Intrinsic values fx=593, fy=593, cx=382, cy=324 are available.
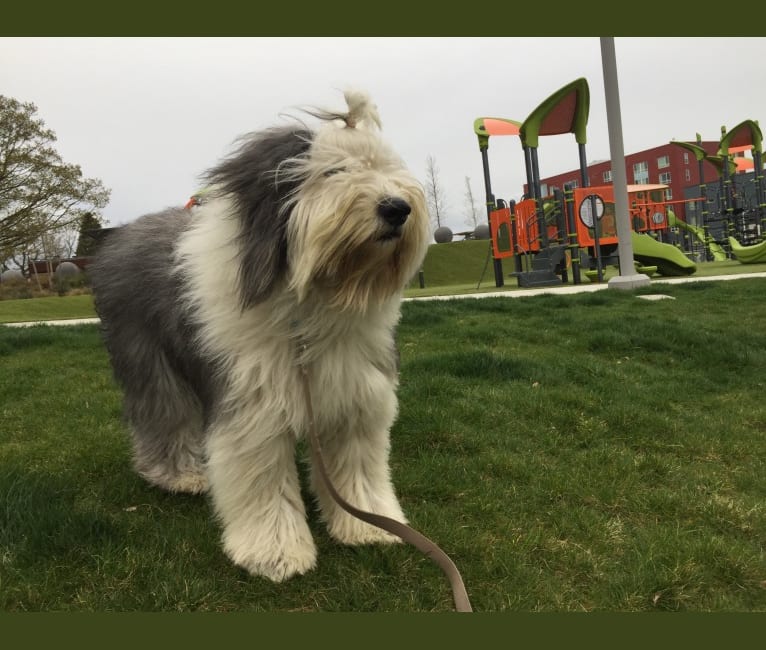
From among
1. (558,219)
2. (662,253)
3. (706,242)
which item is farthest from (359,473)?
(706,242)

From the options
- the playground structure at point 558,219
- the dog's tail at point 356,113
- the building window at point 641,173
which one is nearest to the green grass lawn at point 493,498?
the dog's tail at point 356,113

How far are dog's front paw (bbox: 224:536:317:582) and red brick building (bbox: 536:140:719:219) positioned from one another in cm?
5693

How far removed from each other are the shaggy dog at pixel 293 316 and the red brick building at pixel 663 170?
2225 inches

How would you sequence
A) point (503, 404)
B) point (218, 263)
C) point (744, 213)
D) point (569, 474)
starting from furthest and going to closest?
point (744, 213)
point (503, 404)
point (569, 474)
point (218, 263)

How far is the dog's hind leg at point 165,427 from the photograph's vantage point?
316 cm

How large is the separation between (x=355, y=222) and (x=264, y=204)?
41 cm

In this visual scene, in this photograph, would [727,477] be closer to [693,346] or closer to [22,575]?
[693,346]

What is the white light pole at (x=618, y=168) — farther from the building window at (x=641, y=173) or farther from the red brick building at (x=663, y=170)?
the building window at (x=641, y=173)

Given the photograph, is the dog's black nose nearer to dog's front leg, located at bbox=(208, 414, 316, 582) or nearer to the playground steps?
dog's front leg, located at bbox=(208, 414, 316, 582)

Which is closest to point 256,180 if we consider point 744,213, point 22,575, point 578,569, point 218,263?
point 218,263

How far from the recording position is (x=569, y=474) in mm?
3398

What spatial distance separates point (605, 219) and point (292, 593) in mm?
15210

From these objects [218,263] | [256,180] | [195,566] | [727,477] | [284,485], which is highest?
[256,180]

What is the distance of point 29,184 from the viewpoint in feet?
→ 74.5
